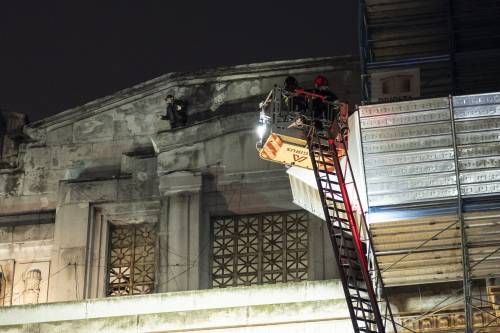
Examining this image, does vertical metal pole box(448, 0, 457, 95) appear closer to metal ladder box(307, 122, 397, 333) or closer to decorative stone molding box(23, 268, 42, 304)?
metal ladder box(307, 122, 397, 333)

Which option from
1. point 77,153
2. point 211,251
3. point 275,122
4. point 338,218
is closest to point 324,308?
point 338,218

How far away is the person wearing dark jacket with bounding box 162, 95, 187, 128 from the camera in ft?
124

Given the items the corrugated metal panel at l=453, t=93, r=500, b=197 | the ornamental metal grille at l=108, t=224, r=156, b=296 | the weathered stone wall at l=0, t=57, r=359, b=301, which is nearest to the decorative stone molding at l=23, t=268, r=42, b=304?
the weathered stone wall at l=0, t=57, r=359, b=301

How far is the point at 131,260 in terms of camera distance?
1476 inches

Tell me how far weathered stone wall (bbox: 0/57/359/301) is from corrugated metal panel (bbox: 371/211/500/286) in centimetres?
364

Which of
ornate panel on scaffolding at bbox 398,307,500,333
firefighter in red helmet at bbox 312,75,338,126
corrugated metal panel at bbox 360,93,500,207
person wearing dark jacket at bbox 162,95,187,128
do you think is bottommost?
ornate panel on scaffolding at bbox 398,307,500,333

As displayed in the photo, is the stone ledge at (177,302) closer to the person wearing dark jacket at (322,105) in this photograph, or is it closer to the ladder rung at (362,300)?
the ladder rung at (362,300)

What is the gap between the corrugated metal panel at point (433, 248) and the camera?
102 ft

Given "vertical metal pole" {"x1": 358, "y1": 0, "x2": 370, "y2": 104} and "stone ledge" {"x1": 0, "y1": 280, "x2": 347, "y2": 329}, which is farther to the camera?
"vertical metal pole" {"x1": 358, "y1": 0, "x2": 370, "y2": 104}

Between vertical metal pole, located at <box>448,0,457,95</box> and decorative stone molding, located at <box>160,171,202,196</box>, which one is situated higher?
vertical metal pole, located at <box>448,0,457,95</box>

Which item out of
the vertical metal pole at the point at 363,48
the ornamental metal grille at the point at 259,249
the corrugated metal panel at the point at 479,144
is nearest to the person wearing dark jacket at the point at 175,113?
the ornamental metal grille at the point at 259,249

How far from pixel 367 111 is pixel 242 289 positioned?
176 inches

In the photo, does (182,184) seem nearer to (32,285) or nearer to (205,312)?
(32,285)

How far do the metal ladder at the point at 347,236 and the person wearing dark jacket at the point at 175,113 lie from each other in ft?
19.4
